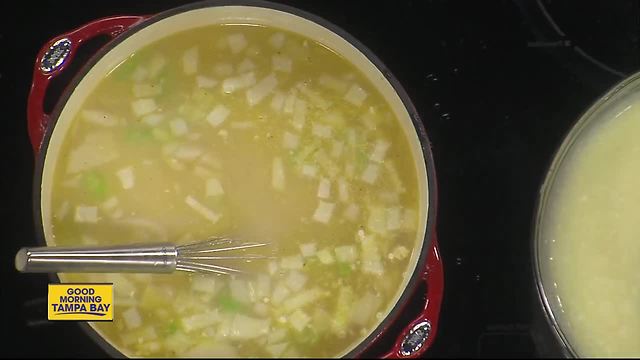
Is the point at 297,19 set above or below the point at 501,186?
above

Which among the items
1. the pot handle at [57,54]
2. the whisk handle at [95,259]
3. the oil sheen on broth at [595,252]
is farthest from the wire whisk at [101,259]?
the oil sheen on broth at [595,252]

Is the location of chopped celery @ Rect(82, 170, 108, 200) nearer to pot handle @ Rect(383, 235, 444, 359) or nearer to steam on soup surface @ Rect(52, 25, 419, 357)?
steam on soup surface @ Rect(52, 25, 419, 357)

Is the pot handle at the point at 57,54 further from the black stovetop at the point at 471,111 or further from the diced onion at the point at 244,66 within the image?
Result: the diced onion at the point at 244,66

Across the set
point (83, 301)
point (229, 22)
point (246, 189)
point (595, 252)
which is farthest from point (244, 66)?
point (595, 252)

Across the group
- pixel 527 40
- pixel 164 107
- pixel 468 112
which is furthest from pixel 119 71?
pixel 527 40

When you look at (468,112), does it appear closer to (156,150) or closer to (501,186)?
(501,186)

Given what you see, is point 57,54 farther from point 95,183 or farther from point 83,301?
point 83,301

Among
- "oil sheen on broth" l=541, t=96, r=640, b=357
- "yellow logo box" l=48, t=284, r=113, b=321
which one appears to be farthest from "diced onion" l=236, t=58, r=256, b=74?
"oil sheen on broth" l=541, t=96, r=640, b=357
